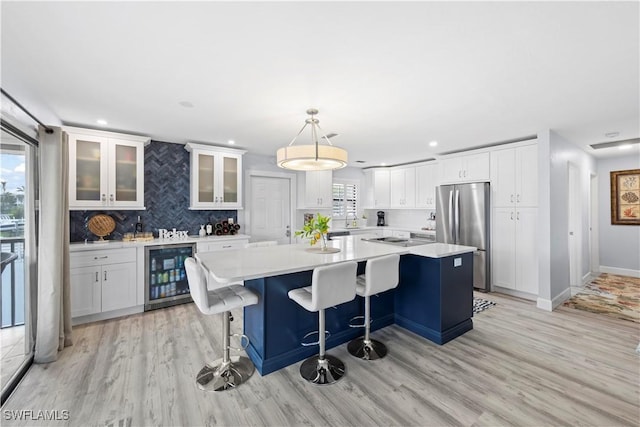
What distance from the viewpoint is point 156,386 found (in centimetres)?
212

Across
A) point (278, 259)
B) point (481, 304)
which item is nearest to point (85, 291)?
point (278, 259)

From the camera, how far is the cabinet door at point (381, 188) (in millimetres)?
6484

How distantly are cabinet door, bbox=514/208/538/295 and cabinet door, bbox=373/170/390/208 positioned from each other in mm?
2797

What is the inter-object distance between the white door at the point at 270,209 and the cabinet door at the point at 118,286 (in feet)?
6.58

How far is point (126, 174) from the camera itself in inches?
147

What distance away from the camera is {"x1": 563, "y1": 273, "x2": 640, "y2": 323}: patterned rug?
363 cm

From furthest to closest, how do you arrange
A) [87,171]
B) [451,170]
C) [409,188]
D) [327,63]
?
[409,188] → [451,170] → [87,171] → [327,63]

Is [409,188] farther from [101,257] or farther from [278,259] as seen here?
[101,257]

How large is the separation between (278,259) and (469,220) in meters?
3.59

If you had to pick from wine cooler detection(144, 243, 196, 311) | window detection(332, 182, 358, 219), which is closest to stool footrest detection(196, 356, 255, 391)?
wine cooler detection(144, 243, 196, 311)

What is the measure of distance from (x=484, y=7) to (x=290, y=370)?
2.86 m

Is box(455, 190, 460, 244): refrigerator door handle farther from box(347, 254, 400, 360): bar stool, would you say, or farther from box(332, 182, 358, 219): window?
box(347, 254, 400, 360): bar stool

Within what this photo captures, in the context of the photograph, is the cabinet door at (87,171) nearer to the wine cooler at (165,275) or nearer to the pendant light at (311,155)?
the wine cooler at (165,275)

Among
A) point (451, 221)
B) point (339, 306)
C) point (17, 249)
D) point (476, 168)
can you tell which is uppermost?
point (476, 168)
